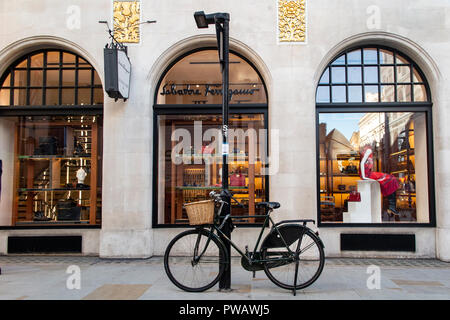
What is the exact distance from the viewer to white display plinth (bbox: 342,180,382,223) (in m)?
8.81

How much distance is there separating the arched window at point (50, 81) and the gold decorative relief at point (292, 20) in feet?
14.8

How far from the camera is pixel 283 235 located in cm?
570

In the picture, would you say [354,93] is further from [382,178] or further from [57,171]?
[57,171]

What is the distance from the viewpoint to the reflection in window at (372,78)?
8914 millimetres

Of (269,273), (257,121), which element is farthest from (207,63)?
(269,273)

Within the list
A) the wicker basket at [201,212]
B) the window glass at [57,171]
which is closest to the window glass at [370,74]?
the wicker basket at [201,212]

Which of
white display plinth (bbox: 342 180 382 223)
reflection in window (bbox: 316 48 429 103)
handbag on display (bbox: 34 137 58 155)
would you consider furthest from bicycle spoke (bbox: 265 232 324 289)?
handbag on display (bbox: 34 137 58 155)

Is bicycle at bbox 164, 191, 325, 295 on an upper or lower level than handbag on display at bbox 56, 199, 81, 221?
lower

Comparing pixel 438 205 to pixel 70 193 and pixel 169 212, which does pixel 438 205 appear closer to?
pixel 169 212

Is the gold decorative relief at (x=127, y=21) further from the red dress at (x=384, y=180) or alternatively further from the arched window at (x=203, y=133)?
the red dress at (x=384, y=180)

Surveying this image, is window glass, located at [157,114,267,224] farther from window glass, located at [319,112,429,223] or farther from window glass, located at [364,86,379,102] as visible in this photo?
window glass, located at [364,86,379,102]

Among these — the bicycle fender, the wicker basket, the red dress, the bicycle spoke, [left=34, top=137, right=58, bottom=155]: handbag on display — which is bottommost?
the bicycle spoke

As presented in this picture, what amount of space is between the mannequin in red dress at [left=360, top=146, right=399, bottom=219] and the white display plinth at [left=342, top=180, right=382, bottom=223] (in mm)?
114

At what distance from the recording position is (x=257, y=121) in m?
9.08
